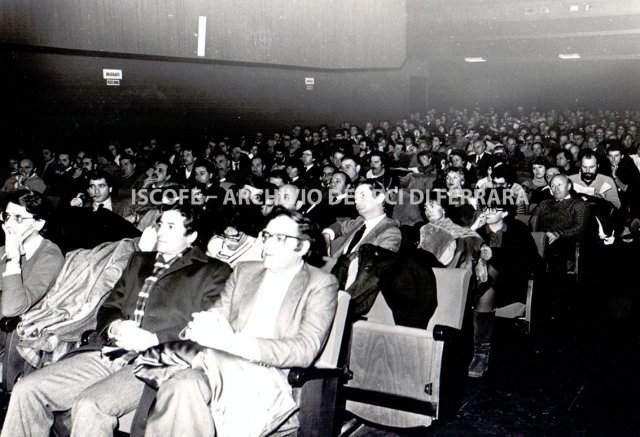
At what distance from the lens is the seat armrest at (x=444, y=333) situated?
103 inches

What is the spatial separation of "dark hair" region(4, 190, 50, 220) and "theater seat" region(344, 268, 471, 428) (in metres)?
1.56

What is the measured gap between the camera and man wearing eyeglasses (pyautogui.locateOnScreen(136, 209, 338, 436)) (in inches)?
82.8

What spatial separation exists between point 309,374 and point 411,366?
66 cm

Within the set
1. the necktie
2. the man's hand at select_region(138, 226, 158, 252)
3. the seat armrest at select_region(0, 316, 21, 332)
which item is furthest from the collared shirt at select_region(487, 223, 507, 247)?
the seat armrest at select_region(0, 316, 21, 332)

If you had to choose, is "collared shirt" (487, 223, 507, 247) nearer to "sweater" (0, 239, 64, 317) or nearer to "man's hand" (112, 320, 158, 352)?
"man's hand" (112, 320, 158, 352)

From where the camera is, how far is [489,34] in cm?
1427

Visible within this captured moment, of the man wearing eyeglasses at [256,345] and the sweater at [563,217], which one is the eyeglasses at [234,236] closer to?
the man wearing eyeglasses at [256,345]

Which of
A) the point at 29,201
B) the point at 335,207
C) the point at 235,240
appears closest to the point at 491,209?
the point at 335,207

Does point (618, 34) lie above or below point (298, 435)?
above

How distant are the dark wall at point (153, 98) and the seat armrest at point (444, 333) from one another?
271 inches

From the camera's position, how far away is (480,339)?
11.8 feet

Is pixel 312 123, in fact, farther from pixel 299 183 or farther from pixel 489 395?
pixel 489 395

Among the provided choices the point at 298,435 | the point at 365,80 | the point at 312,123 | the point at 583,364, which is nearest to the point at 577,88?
the point at 365,80

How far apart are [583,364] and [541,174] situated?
9.92 ft
